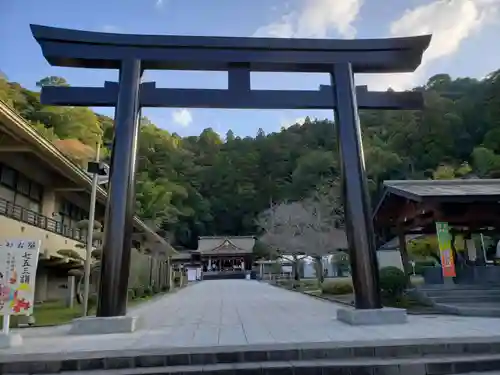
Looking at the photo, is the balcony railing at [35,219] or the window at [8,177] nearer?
the balcony railing at [35,219]

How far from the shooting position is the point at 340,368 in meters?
4.77

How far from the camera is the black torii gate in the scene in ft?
24.9

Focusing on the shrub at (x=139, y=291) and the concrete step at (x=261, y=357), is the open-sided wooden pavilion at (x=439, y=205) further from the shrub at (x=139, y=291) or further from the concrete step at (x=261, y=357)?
the shrub at (x=139, y=291)

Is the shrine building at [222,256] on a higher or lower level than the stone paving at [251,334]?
higher

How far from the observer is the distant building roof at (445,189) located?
10891 mm

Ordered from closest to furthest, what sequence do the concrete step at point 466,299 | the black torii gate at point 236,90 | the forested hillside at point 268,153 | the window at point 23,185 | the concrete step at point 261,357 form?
the concrete step at point 261,357, the black torii gate at point 236,90, the concrete step at point 466,299, the window at point 23,185, the forested hillside at point 268,153

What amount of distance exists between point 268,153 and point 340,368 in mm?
72514

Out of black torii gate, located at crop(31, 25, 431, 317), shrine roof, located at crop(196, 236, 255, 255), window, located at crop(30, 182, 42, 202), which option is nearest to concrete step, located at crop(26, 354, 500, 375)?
black torii gate, located at crop(31, 25, 431, 317)

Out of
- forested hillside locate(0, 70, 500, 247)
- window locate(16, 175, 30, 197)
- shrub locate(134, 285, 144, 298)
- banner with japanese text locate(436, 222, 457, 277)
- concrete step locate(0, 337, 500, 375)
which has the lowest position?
concrete step locate(0, 337, 500, 375)

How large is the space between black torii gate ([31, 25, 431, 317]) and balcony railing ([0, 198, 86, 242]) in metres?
7.60

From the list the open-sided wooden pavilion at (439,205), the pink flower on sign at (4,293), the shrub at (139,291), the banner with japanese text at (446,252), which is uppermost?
the open-sided wooden pavilion at (439,205)

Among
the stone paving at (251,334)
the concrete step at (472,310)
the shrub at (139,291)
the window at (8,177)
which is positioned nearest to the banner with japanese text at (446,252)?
the concrete step at (472,310)

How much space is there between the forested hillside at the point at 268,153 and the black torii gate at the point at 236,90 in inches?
991

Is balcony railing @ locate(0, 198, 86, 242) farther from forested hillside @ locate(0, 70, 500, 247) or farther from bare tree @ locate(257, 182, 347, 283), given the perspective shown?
bare tree @ locate(257, 182, 347, 283)
